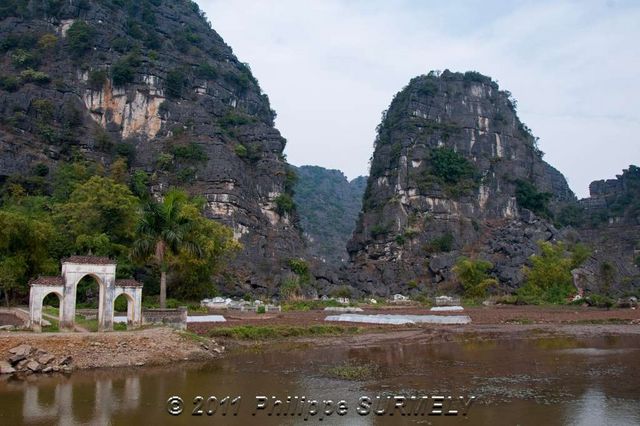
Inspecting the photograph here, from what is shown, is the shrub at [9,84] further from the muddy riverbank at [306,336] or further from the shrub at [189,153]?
the muddy riverbank at [306,336]

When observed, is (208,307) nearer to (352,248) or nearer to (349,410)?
(349,410)

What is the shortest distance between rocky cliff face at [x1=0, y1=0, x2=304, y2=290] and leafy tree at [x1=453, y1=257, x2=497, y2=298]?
2360 centimetres

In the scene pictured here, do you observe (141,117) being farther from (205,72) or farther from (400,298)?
(400,298)

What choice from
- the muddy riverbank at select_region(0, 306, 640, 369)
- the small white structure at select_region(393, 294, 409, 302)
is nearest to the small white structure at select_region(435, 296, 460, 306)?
the small white structure at select_region(393, 294, 409, 302)

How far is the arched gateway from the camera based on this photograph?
27.7m

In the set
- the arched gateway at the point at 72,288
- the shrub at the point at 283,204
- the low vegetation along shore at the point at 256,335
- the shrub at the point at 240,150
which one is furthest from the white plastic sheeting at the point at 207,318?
the shrub at the point at 240,150

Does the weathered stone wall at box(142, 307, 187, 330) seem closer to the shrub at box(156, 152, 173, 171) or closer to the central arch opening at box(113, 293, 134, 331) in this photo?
the central arch opening at box(113, 293, 134, 331)

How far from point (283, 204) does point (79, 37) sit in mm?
38737

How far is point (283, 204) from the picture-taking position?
86812 mm

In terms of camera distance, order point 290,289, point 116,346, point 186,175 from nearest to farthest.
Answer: point 116,346 < point 290,289 < point 186,175

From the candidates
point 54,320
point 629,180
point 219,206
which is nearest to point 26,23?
point 219,206

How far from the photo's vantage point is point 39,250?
152ft

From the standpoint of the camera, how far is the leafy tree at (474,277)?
82438 millimetres

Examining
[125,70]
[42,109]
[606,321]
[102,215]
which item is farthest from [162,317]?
[125,70]
